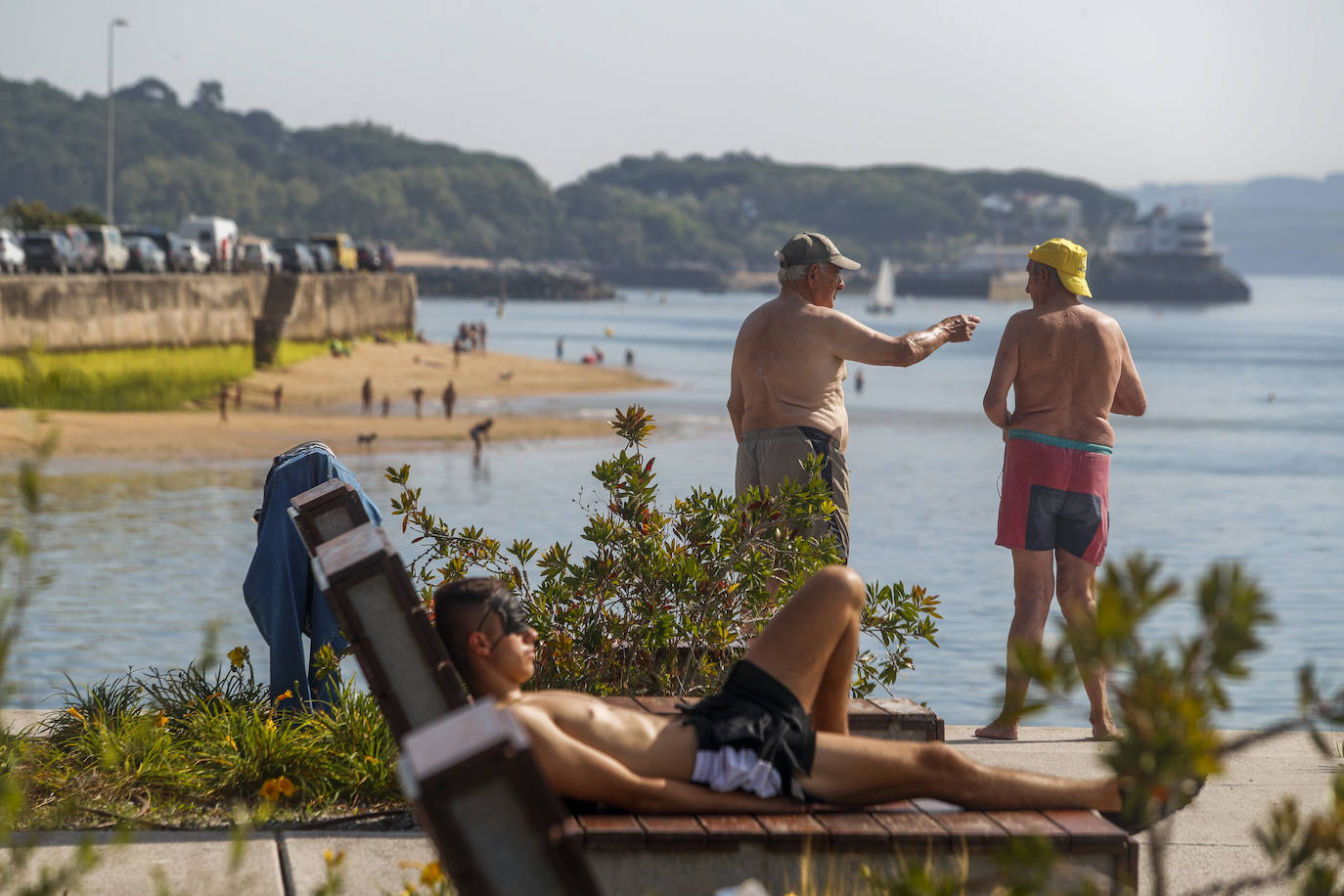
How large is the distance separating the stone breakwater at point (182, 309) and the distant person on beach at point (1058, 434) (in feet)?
70.2

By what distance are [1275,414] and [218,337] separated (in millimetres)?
34093

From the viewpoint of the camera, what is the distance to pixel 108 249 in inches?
1764

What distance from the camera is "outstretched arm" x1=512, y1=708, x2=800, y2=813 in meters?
3.29

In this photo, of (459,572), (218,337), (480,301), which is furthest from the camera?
(480,301)

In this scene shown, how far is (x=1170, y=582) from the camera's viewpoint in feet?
6.40

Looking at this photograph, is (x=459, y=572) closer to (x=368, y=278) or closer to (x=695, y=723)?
(x=695, y=723)

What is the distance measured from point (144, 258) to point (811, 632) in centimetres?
4636

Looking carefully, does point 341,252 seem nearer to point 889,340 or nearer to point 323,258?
point 323,258

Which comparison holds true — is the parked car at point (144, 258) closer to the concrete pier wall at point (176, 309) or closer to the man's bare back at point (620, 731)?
the concrete pier wall at point (176, 309)

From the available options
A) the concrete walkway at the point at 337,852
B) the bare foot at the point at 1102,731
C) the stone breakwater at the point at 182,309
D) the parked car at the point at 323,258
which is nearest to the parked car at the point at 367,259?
the parked car at the point at 323,258

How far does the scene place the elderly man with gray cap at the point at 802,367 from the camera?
5.86m

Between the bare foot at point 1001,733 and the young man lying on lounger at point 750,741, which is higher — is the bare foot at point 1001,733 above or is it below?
below

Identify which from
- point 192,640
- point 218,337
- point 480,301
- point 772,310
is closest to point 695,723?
point 772,310

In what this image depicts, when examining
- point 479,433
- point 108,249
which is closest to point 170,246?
point 108,249
